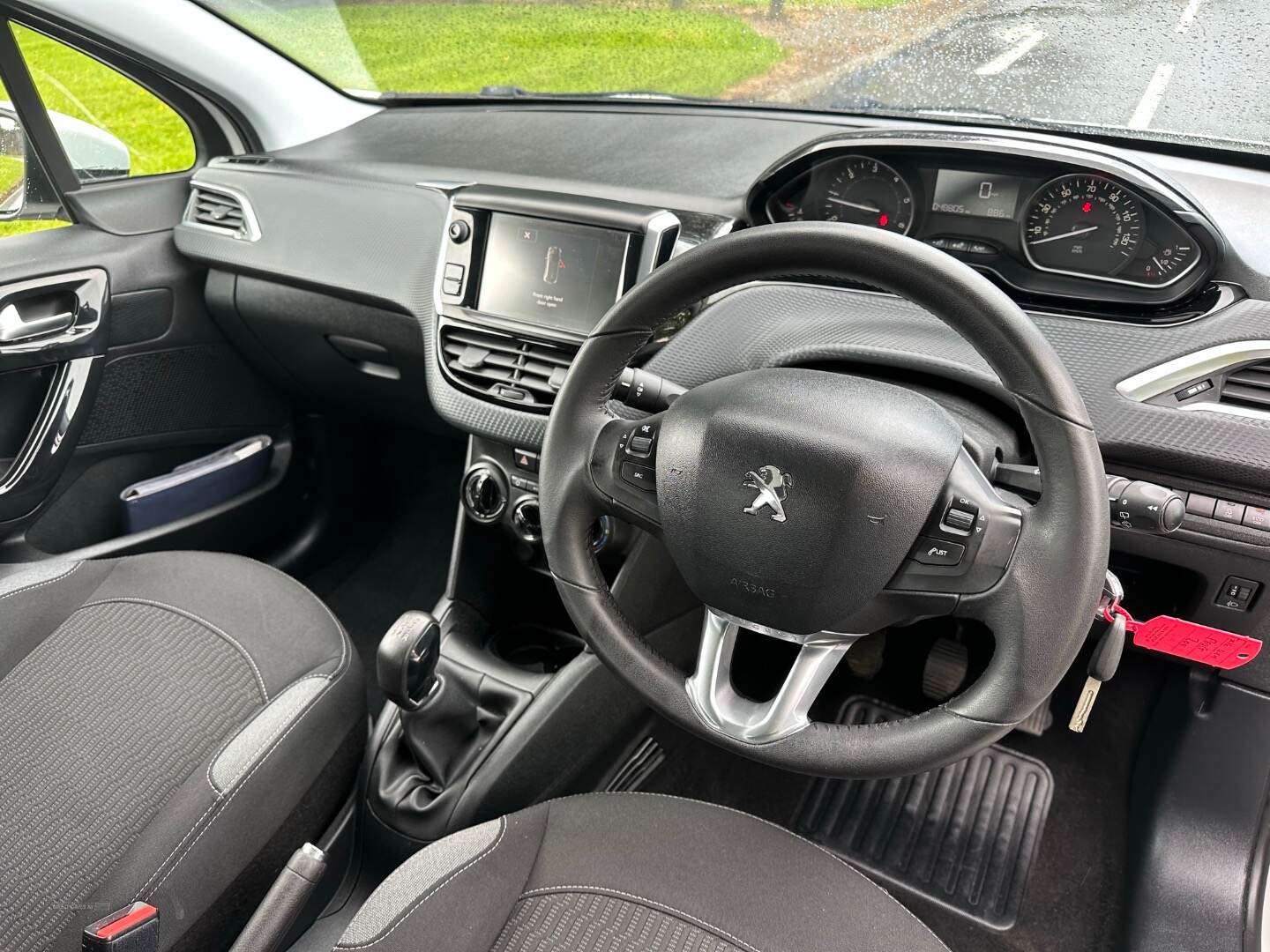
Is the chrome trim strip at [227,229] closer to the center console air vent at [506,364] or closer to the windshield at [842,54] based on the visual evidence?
the windshield at [842,54]

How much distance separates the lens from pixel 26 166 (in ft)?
6.37

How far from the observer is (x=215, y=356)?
7.02 ft

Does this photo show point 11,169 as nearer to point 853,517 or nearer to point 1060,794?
point 853,517

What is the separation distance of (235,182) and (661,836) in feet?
5.33

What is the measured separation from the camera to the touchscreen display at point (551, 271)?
1392 mm

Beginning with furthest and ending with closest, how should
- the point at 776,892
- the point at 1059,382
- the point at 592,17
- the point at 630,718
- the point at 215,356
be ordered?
the point at 215,356 < the point at 592,17 < the point at 630,718 < the point at 776,892 < the point at 1059,382

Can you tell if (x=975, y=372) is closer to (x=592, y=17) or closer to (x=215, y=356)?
(x=592, y=17)

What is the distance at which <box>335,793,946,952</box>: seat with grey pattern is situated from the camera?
937mm

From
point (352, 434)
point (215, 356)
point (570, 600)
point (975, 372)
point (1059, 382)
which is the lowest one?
point (352, 434)

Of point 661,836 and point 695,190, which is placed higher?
point 695,190

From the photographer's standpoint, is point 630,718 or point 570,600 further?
point 630,718

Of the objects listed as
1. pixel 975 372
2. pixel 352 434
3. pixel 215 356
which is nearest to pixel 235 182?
pixel 215 356

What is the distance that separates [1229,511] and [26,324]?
197 cm

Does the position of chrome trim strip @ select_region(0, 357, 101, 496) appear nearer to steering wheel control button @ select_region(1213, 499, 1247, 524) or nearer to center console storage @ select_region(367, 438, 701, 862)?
center console storage @ select_region(367, 438, 701, 862)
